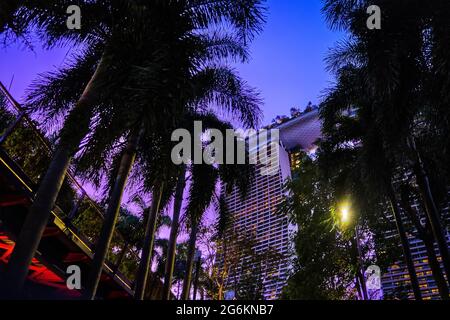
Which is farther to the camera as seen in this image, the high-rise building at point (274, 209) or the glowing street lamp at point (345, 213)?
the high-rise building at point (274, 209)

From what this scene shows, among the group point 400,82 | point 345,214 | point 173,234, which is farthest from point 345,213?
point 173,234

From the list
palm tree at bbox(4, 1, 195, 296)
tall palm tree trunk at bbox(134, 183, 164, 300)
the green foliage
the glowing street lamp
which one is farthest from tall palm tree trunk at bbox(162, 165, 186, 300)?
the green foliage

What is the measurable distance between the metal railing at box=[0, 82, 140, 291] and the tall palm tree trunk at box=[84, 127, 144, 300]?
730 millimetres

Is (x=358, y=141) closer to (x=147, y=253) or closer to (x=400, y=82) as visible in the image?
(x=400, y=82)

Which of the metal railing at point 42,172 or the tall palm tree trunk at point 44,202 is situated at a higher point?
the metal railing at point 42,172

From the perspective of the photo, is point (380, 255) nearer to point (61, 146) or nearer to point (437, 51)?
point (437, 51)

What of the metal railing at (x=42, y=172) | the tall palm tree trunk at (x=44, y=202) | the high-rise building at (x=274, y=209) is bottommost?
the tall palm tree trunk at (x=44, y=202)

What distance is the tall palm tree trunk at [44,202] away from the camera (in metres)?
5.05

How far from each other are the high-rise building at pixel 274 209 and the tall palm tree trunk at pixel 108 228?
38.9 feet

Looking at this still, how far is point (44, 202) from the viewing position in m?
5.71

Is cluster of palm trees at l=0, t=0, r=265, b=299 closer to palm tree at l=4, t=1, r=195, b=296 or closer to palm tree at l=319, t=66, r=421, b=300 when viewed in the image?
palm tree at l=4, t=1, r=195, b=296

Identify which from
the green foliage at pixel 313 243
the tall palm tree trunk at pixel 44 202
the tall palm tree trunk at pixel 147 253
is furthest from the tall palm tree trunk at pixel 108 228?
the green foliage at pixel 313 243

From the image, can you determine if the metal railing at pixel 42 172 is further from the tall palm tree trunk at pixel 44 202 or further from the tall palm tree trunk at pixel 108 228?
the tall palm tree trunk at pixel 44 202

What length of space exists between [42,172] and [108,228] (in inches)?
76.8
